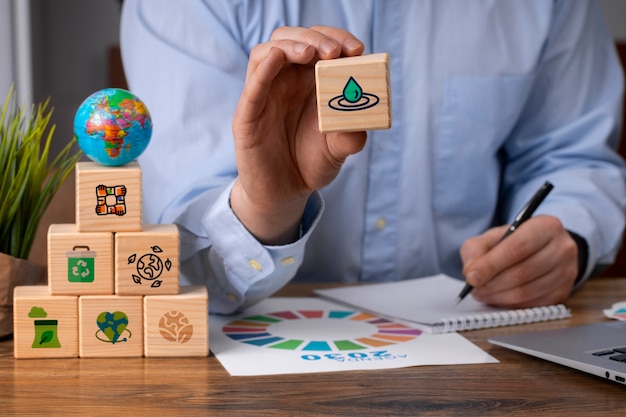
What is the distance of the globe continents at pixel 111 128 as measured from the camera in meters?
0.94

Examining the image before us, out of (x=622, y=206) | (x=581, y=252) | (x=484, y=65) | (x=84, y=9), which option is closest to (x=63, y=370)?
(x=581, y=252)

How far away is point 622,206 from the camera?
5.03 feet

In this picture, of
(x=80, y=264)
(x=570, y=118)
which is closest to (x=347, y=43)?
(x=80, y=264)

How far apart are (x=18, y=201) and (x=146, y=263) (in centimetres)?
20

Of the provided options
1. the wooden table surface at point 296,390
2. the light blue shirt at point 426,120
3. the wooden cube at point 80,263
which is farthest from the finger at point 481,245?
the wooden cube at point 80,263

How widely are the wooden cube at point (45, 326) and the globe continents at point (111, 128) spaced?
0.54ft

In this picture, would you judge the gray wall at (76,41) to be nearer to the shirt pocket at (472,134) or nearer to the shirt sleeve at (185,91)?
the shirt sleeve at (185,91)

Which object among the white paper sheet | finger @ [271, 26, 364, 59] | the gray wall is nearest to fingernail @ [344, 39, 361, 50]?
finger @ [271, 26, 364, 59]

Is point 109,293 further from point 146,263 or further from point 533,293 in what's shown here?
point 533,293

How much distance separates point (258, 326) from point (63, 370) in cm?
27

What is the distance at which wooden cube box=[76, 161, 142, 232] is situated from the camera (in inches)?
36.5

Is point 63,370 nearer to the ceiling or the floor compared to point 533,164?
nearer to the floor

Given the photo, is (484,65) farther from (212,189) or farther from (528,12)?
(212,189)

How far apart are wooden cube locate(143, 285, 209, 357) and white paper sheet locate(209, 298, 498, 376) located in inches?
1.3
